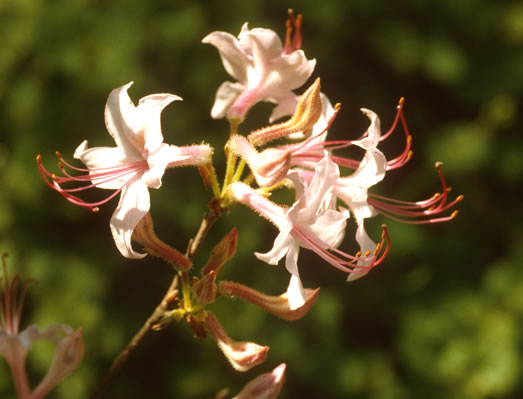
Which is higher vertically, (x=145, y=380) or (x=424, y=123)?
(x=424, y=123)

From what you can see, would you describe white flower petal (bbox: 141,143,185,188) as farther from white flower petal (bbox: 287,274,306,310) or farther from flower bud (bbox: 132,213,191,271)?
white flower petal (bbox: 287,274,306,310)

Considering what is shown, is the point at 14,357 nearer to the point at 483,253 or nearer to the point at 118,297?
the point at 118,297

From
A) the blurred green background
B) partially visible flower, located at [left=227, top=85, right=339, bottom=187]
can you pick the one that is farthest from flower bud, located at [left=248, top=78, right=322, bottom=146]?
the blurred green background

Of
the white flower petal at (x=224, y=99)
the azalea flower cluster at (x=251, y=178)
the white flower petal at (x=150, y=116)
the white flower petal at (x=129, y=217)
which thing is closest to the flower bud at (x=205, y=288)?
the azalea flower cluster at (x=251, y=178)

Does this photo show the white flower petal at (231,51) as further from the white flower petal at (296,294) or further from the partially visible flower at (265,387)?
the partially visible flower at (265,387)

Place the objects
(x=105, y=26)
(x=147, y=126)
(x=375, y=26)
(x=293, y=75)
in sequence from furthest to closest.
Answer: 1. (x=375, y=26)
2. (x=105, y=26)
3. (x=293, y=75)
4. (x=147, y=126)

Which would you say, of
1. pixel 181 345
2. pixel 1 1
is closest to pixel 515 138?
pixel 181 345

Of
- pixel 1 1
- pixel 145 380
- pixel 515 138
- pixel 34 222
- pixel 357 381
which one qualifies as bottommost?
pixel 357 381
